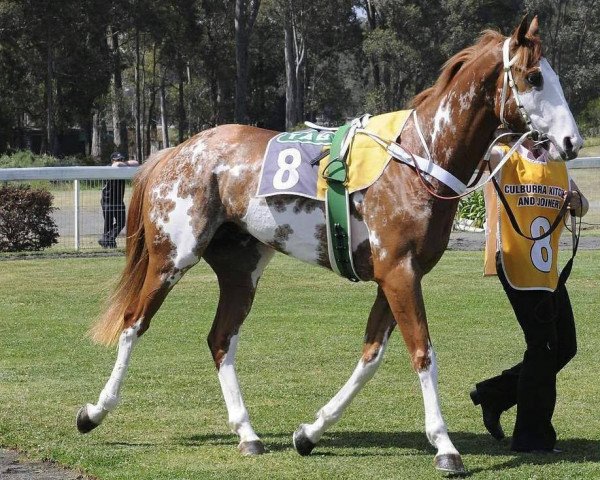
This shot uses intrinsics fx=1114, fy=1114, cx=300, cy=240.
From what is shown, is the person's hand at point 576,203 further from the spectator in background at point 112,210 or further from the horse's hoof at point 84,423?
the spectator in background at point 112,210

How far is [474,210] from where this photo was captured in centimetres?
1961

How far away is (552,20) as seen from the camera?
63.5 meters

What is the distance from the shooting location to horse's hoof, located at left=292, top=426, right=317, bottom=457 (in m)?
5.72

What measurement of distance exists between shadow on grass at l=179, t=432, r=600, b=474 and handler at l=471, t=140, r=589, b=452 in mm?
139

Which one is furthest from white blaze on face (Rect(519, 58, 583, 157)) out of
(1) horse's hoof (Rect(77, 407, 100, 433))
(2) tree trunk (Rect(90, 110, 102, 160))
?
(2) tree trunk (Rect(90, 110, 102, 160))

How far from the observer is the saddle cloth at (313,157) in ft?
18.3

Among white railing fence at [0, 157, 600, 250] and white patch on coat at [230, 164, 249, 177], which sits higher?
white patch on coat at [230, 164, 249, 177]

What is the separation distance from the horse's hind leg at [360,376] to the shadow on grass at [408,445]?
178 millimetres

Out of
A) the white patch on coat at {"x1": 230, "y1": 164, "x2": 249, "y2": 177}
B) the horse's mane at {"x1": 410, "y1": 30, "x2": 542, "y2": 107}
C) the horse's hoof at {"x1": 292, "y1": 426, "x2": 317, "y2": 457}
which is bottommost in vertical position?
the horse's hoof at {"x1": 292, "y1": 426, "x2": 317, "y2": 457}

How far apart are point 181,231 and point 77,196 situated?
35.0ft

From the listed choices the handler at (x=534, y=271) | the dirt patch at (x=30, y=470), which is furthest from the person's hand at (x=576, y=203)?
the dirt patch at (x=30, y=470)

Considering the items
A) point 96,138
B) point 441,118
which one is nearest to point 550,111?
point 441,118

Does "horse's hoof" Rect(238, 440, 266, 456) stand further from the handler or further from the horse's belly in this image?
the handler

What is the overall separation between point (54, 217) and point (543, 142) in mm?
13106
